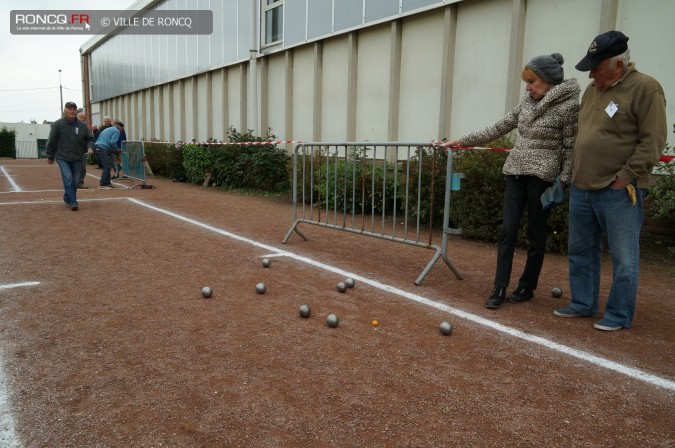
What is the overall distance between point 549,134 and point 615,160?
0.67 meters

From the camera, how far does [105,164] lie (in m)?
15.9

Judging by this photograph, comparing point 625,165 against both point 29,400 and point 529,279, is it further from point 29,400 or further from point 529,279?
point 29,400

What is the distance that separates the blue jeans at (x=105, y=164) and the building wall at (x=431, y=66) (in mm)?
4523

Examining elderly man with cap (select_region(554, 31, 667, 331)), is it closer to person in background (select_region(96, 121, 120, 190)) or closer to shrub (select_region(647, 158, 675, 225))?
shrub (select_region(647, 158, 675, 225))

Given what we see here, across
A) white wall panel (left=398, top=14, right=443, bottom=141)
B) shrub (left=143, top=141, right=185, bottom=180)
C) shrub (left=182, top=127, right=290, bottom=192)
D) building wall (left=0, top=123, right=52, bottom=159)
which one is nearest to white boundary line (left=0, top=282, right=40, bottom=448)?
white wall panel (left=398, top=14, right=443, bottom=141)

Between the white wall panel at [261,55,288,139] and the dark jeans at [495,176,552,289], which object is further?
the white wall panel at [261,55,288,139]

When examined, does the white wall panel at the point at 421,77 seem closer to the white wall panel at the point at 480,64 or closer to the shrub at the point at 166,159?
the white wall panel at the point at 480,64

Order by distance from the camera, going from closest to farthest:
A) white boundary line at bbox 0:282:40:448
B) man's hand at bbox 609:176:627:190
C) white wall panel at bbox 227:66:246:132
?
white boundary line at bbox 0:282:40:448
man's hand at bbox 609:176:627:190
white wall panel at bbox 227:66:246:132

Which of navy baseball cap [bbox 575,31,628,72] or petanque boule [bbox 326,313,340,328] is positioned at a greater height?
navy baseball cap [bbox 575,31,628,72]

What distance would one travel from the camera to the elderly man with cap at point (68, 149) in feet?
36.0

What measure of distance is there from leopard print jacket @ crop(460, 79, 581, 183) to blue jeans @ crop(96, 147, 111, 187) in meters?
13.7

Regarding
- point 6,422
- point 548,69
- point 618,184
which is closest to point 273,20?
point 548,69

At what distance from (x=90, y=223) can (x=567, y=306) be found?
25.3 ft

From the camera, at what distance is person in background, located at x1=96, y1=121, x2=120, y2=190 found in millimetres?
15938
